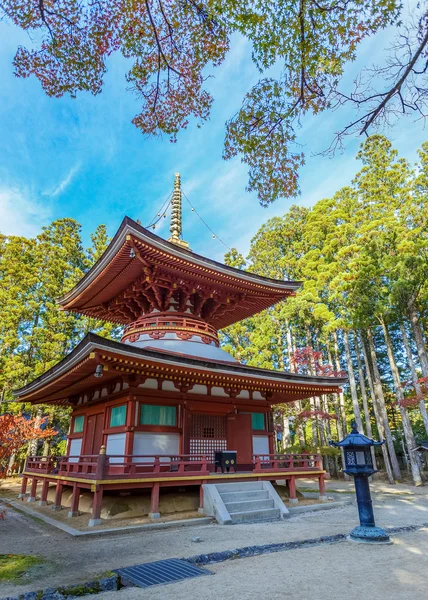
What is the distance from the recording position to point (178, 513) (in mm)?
9352

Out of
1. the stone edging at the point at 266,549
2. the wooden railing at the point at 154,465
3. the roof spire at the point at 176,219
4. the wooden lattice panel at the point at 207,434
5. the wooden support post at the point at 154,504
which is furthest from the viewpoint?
the roof spire at the point at 176,219

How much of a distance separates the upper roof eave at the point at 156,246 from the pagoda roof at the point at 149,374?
3149 millimetres

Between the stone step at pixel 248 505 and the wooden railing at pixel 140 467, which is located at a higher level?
the wooden railing at pixel 140 467

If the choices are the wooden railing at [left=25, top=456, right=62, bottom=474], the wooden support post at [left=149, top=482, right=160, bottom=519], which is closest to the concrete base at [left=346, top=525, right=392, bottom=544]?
the wooden support post at [left=149, top=482, right=160, bottom=519]

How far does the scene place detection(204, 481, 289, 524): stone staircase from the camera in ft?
29.0

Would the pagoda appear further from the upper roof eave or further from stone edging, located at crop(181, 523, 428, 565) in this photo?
stone edging, located at crop(181, 523, 428, 565)

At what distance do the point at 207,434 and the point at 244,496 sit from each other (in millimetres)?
2220

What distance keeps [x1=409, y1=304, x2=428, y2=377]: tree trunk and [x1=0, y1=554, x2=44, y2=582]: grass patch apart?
18.9 meters

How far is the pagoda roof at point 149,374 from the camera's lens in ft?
28.0

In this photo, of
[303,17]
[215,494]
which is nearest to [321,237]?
[215,494]

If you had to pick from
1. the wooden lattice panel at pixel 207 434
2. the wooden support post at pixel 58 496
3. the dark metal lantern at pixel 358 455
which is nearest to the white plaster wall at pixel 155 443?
the wooden lattice panel at pixel 207 434

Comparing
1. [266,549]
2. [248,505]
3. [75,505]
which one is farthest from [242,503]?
[75,505]

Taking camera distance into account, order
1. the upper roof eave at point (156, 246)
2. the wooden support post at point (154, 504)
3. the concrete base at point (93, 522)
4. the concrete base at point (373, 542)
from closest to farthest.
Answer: the concrete base at point (373, 542), the concrete base at point (93, 522), the wooden support post at point (154, 504), the upper roof eave at point (156, 246)

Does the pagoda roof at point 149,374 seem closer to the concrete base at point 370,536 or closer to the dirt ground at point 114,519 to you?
the dirt ground at point 114,519
